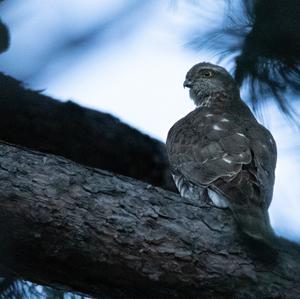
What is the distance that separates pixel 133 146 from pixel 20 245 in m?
1.42

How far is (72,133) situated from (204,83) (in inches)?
105

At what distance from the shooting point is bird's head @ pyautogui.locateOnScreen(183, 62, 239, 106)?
684 cm

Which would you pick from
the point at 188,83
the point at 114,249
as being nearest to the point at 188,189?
the point at 114,249

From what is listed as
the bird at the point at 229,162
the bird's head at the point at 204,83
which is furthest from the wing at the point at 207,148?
the bird's head at the point at 204,83

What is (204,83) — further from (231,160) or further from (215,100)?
(231,160)

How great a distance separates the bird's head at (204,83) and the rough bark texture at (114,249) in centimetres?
306

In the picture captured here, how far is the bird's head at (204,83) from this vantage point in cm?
684

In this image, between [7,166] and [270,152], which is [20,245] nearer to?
[7,166]

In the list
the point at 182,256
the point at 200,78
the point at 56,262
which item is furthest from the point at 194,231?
the point at 200,78

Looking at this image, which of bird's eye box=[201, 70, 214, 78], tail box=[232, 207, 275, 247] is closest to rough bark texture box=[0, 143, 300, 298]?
tail box=[232, 207, 275, 247]

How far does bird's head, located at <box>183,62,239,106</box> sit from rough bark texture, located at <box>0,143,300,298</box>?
120 inches

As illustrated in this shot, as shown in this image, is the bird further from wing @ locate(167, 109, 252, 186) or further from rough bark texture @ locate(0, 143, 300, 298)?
rough bark texture @ locate(0, 143, 300, 298)

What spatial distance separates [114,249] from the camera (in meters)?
3.77

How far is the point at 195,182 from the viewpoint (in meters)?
4.90
